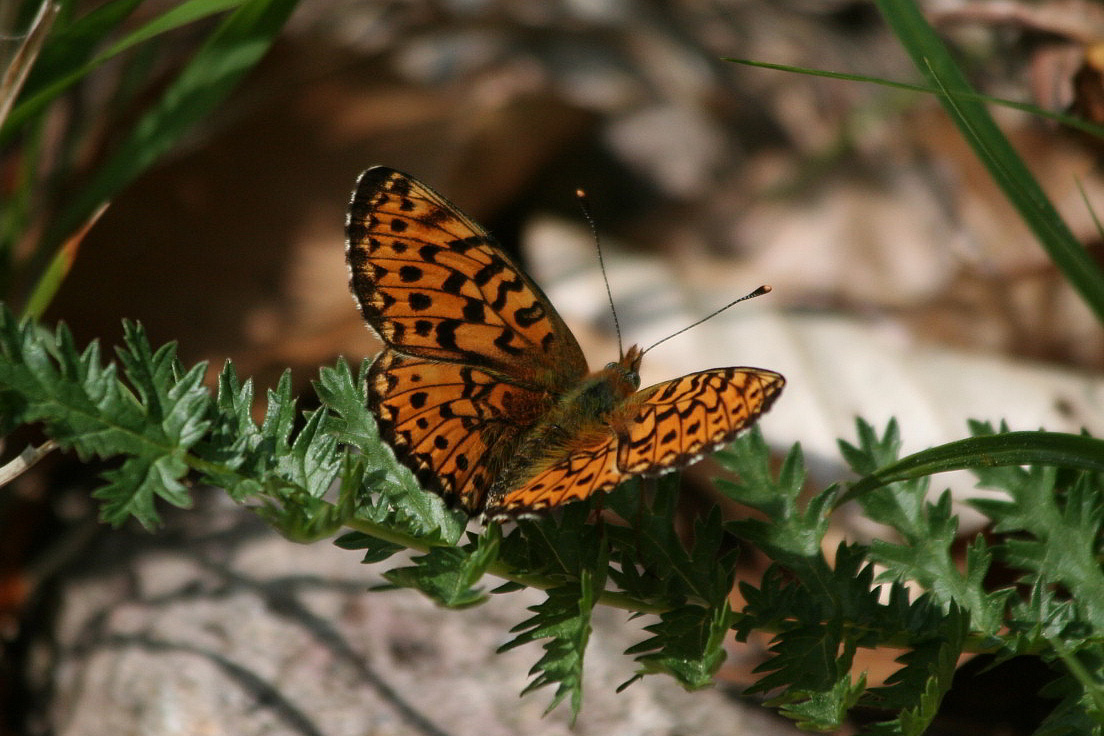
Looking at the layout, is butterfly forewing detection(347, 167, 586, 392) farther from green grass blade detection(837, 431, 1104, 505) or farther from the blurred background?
green grass blade detection(837, 431, 1104, 505)

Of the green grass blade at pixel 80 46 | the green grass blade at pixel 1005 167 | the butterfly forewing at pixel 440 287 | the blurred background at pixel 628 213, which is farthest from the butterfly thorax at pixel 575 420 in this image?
the green grass blade at pixel 80 46

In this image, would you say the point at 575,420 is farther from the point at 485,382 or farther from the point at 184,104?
the point at 184,104

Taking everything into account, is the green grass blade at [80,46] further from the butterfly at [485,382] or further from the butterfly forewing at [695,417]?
the butterfly forewing at [695,417]

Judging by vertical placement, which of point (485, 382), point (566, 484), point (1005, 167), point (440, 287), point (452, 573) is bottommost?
point (452, 573)

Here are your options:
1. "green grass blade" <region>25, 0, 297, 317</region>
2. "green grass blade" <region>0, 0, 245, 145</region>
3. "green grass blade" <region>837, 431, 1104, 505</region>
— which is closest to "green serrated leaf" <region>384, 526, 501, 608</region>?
"green grass blade" <region>837, 431, 1104, 505</region>

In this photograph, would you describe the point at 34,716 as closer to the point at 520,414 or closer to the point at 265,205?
the point at 520,414

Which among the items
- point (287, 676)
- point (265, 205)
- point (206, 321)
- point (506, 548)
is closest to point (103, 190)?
point (206, 321)

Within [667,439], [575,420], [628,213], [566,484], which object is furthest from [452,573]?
[628,213]
